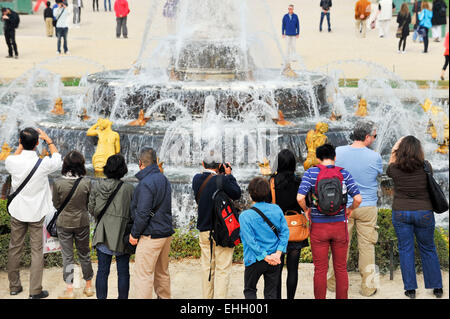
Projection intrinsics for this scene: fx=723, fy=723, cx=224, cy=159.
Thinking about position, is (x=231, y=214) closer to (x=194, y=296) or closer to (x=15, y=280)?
(x=194, y=296)

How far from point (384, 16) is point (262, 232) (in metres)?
20.7

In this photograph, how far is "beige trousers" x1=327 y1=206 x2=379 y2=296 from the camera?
6.89 m

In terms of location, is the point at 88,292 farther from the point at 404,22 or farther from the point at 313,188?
the point at 404,22

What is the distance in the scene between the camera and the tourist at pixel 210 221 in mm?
6254

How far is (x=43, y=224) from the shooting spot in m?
6.90

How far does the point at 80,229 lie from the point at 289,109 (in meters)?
5.86

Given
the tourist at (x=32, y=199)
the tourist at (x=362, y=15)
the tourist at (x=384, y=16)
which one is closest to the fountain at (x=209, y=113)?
the tourist at (x=32, y=199)

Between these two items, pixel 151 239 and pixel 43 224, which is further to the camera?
pixel 43 224

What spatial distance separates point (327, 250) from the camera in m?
6.29

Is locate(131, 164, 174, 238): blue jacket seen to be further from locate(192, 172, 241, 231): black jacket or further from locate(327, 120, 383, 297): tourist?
locate(327, 120, 383, 297): tourist

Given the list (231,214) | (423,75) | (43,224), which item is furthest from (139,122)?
(423,75)

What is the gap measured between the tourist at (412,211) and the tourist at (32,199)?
10.3 feet

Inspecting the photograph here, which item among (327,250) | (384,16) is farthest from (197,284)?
(384,16)

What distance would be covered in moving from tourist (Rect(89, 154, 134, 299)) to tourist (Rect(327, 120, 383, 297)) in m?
2.02
